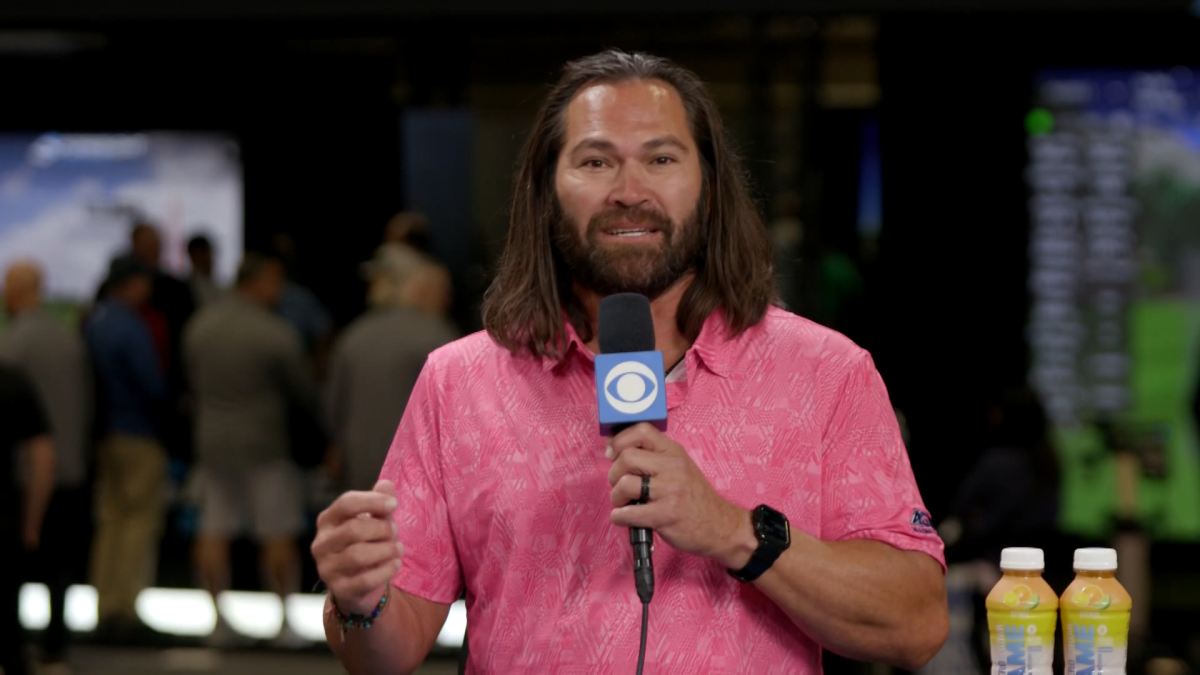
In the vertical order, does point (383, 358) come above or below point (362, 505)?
below

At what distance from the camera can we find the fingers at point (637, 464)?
161 cm

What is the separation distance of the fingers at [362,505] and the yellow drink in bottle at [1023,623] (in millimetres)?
767

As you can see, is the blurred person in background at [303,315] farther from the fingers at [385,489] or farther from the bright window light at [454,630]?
the fingers at [385,489]

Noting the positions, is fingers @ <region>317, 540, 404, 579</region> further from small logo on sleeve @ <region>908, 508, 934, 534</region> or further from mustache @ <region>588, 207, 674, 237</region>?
small logo on sleeve @ <region>908, 508, 934, 534</region>

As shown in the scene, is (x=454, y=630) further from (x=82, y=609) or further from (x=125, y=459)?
(x=82, y=609)

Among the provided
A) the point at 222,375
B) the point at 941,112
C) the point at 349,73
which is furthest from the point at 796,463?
the point at 349,73

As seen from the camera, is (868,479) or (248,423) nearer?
(868,479)

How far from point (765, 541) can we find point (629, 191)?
51cm

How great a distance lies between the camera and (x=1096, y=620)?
5.88 feet

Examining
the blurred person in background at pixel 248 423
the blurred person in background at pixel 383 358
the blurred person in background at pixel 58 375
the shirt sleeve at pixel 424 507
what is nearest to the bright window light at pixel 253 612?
the blurred person in background at pixel 248 423

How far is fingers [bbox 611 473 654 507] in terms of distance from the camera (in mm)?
1610

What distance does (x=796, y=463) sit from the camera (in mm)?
1900

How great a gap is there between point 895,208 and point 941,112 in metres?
0.53

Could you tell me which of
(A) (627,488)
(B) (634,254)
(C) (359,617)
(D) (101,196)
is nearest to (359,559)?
(C) (359,617)
